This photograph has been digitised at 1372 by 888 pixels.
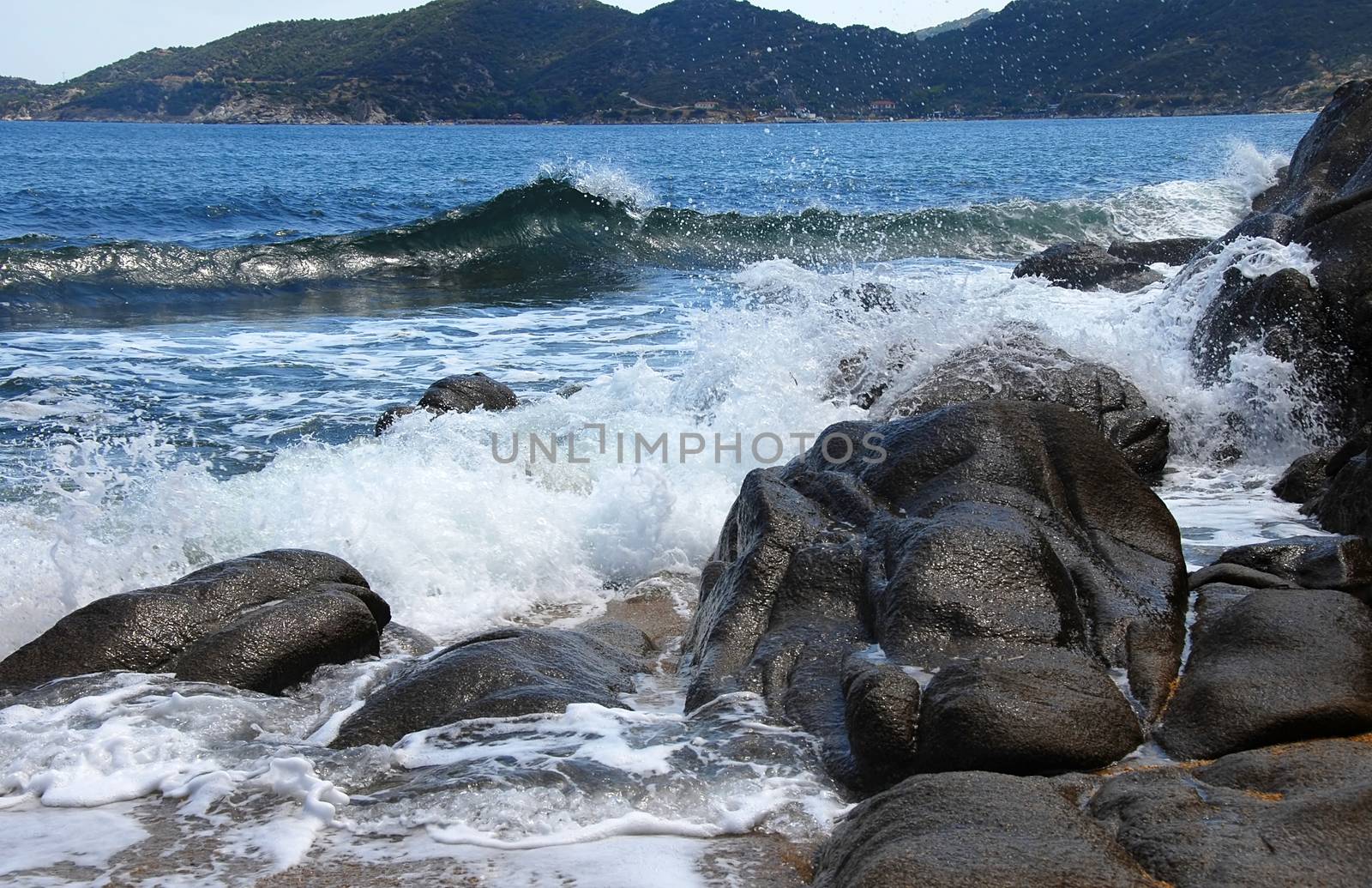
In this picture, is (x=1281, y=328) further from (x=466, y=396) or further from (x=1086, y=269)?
(x=1086, y=269)

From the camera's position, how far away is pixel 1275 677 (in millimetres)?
3545

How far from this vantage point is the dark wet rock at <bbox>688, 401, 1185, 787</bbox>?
12.9ft

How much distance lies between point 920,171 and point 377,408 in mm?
32294

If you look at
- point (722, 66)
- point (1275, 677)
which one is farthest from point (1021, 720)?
point (722, 66)

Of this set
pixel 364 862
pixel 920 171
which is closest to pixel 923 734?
pixel 364 862

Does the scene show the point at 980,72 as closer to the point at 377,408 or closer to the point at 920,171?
the point at 920,171

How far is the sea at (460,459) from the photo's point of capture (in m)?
3.30

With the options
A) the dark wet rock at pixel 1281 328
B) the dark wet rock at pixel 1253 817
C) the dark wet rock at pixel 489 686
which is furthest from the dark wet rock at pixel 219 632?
the dark wet rock at pixel 1281 328

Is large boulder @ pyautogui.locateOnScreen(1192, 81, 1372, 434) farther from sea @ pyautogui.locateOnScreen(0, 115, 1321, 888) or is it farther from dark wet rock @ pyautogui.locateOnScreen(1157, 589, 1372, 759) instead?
dark wet rock @ pyautogui.locateOnScreen(1157, 589, 1372, 759)

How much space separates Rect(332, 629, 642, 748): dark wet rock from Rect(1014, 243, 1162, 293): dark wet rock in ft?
35.0

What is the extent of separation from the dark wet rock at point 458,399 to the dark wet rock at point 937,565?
13.6ft

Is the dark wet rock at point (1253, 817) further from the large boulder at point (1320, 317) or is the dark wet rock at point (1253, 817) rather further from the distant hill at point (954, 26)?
the distant hill at point (954, 26)

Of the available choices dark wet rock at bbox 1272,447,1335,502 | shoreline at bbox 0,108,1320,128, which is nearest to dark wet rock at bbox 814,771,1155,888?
dark wet rock at bbox 1272,447,1335,502

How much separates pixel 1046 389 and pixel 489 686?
464cm
